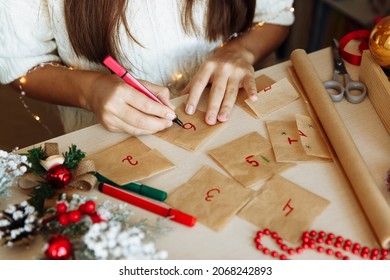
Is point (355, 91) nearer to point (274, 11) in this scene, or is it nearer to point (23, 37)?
point (274, 11)

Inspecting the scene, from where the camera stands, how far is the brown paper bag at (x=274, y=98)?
734 mm

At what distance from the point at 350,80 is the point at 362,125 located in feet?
0.36

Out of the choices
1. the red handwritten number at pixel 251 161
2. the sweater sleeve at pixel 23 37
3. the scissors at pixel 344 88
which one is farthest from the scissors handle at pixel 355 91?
the sweater sleeve at pixel 23 37

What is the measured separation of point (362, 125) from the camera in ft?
2.29

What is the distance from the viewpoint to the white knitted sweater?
32.8 inches

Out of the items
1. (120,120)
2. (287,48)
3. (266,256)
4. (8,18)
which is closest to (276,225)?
(266,256)

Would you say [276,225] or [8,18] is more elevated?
[8,18]

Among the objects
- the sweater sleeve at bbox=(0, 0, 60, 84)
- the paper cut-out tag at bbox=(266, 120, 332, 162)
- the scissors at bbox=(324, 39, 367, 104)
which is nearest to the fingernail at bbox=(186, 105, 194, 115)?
the paper cut-out tag at bbox=(266, 120, 332, 162)

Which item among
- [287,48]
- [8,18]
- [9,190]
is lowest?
[287,48]

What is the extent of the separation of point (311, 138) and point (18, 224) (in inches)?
16.8

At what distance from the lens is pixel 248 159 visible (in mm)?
654

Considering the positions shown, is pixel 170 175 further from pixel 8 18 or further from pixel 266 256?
pixel 8 18

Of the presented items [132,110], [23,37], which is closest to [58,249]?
[132,110]

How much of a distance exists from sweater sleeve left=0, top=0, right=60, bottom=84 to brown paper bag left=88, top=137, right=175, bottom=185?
32 centimetres
